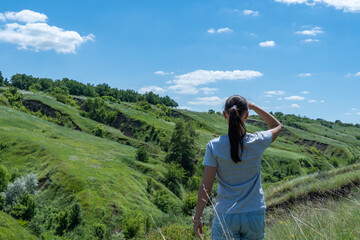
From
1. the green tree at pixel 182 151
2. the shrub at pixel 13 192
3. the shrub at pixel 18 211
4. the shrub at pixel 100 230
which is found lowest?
the shrub at pixel 100 230

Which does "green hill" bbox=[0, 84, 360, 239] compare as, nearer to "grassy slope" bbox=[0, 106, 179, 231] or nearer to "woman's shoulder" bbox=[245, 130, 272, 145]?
"grassy slope" bbox=[0, 106, 179, 231]

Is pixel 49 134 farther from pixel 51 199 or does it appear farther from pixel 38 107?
pixel 38 107

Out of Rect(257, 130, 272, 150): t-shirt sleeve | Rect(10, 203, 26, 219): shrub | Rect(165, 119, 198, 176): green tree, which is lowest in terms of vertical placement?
Rect(10, 203, 26, 219): shrub

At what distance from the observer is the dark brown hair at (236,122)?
A: 3.54 meters

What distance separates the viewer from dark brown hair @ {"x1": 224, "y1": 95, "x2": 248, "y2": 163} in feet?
11.6

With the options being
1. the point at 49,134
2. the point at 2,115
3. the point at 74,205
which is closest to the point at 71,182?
the point at 74,205

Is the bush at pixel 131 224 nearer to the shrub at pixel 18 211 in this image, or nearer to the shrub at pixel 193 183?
the shrub at pixel 18 211

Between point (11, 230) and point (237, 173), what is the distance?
41327 mm

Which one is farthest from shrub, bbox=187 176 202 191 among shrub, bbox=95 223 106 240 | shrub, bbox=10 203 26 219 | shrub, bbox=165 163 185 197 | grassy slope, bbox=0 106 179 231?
shrub, bbox=10 203 26 219

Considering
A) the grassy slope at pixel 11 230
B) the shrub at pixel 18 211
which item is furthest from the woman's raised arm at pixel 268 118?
the shrub at pixel 18 211

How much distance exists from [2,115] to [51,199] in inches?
1981

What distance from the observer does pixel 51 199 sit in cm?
4922

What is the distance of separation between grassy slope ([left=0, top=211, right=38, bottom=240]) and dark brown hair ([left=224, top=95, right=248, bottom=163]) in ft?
125

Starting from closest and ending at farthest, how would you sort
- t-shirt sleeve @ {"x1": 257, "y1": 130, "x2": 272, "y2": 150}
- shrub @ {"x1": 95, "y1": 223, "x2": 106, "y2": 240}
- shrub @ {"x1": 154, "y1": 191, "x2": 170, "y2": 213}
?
t-shirt sleeve @ {"x1": 257, "y1": 130, "x2": 272, "y2": 150} < shrub @ {"x1": 95, "y1": 223, "x2": 106, "y2": 240} < shrub @ {"x1": 154, "y1": 191, "x2": 170, "y2": 213}
